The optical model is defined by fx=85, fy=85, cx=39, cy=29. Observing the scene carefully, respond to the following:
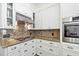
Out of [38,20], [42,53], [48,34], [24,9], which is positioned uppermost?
[24,9]

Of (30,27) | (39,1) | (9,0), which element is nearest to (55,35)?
(30,27)

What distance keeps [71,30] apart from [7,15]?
0.83 meters

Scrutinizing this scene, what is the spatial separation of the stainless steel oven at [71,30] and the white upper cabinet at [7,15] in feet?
2.32

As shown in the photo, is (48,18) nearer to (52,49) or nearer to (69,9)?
(69,9)

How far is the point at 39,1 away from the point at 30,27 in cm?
36

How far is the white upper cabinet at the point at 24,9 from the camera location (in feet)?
3.42

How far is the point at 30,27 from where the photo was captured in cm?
109

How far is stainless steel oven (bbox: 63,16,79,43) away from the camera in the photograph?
43.1 inches

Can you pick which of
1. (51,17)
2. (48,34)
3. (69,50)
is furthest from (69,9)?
(69,50)

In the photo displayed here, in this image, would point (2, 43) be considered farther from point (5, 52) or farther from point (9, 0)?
point (9, 0)

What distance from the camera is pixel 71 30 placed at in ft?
3.68

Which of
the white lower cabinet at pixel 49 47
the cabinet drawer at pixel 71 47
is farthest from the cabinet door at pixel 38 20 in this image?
the cabinet drawer at pixel 71 47

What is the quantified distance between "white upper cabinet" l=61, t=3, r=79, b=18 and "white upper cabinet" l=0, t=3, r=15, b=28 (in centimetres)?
66

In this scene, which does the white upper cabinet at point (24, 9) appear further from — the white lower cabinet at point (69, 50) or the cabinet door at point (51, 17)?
the white lower cabinet at point (69, 50)
